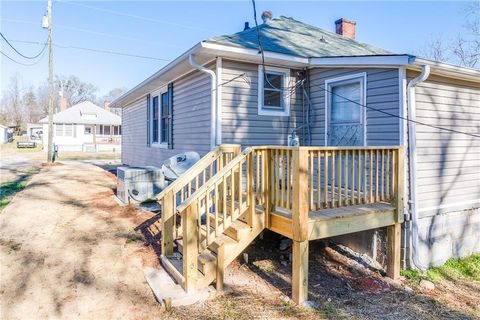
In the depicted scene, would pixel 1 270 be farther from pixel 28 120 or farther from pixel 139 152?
pixel 28 120

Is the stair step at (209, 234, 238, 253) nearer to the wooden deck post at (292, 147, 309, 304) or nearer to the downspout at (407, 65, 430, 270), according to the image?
the wooden deck post at (292, 147, 309, 304)

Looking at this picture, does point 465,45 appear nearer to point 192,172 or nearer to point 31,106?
point 192,172

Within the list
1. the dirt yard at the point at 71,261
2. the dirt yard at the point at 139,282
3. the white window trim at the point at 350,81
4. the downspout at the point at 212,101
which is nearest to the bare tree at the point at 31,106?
the dirt yard at the point at 71,261

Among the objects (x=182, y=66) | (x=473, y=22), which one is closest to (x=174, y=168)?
(x=182, y=66)

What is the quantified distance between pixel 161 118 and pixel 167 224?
5721 mm

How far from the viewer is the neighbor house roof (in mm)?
31823

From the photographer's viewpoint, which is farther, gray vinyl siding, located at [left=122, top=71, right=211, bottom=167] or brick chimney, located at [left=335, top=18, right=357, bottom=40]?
brick chimney, located at [left=335, top=18, right=357, bottom=40]

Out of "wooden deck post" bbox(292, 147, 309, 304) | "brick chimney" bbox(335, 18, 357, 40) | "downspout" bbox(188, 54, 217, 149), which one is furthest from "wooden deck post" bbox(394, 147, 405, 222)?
"brick chimney" bbox(335, 18, 357, 40)

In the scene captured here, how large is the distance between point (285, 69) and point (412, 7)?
12.1m

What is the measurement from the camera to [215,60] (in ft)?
21.2

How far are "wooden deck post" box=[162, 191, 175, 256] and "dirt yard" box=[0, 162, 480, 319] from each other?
28cm

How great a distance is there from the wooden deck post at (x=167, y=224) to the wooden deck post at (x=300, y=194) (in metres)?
1.91

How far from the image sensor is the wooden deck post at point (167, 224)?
4.96 meters

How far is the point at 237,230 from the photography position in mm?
4422
